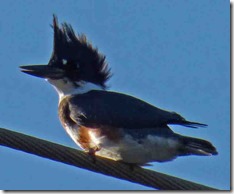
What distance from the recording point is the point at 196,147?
17.7ft

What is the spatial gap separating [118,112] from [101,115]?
11 centimetres

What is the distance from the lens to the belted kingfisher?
17.9 feet

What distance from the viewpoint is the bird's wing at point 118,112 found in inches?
223

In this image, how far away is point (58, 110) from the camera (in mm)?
6312

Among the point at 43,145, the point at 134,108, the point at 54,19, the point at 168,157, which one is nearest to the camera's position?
the point at 43,145

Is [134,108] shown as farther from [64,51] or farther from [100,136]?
[64,51]

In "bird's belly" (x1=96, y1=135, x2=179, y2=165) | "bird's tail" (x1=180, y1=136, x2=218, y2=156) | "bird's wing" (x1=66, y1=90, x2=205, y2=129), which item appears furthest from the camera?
"bird's wing" (x1=66, y1=90, x2=205, y2=129)

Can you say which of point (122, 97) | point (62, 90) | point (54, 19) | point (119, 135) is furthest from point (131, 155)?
point (54, 19)

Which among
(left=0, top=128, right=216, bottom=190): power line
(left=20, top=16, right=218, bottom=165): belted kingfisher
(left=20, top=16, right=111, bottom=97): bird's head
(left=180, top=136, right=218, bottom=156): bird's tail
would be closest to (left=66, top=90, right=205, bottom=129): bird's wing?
(left=20, top=16, right=218, bottom=165): belted kingfisher

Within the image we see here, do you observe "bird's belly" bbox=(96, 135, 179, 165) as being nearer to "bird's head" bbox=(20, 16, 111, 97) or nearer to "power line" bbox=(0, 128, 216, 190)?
"power line" bbox=(0, 128, 216, 190)

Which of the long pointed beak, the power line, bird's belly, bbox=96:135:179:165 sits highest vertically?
the long pointed beak

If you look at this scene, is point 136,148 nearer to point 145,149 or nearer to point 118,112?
point 145,149

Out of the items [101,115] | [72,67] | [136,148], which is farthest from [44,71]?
[136,148]

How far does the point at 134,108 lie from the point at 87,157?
3.87 feet
